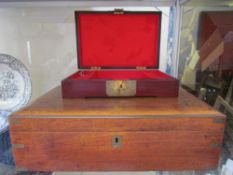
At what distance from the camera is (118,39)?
0.83m

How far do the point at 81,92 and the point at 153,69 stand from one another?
0.37m

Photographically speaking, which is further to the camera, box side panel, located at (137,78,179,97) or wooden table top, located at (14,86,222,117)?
box side panel, located at (137,78,179,97)

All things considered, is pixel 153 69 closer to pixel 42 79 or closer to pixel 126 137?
pixel 126 137

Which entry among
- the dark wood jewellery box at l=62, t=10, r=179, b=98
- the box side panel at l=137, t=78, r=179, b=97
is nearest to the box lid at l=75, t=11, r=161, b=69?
the dark wood jewellery box at l=62, t=10, r=179, b=98

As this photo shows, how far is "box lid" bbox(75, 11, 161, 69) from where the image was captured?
0.79 m

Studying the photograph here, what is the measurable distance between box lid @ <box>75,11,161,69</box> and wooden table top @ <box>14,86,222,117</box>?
0.23 m

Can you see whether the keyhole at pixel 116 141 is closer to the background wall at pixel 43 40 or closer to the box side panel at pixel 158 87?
the box side panel at pixel 158 87

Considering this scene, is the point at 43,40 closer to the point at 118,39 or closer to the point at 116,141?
the point at 118,39

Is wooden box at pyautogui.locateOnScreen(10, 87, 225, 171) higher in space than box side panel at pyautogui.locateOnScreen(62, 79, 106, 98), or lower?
lower

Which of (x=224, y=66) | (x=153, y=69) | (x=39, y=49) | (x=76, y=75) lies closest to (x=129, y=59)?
(x=153, y=69)

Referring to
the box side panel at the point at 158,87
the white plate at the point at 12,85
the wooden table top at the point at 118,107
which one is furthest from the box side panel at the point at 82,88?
the white plate at the point at 12,85

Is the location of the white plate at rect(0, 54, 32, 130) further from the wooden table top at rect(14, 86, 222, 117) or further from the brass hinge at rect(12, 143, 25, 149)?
the brass hinge at rect(12, 143, 25, 149)

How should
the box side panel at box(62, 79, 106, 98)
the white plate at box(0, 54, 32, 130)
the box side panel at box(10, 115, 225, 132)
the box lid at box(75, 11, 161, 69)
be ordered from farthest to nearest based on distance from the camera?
the white plate at box(0, 54, 32, 130), the box lid at box(75, 11, 161, 69), the box side panel at box(62, 79, 106, 98), the box side panel at box(10, 115, 225, 132)

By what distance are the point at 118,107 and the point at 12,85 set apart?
0.64 meters
